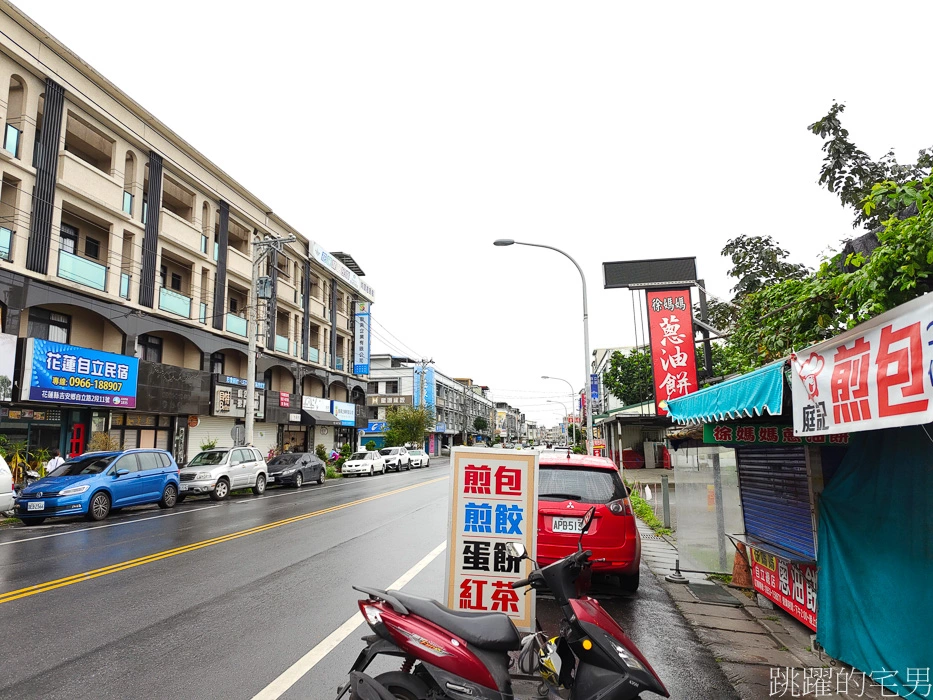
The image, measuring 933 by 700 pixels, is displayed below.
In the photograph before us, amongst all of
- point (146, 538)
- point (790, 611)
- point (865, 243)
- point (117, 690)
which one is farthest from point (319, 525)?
point (865, 243)

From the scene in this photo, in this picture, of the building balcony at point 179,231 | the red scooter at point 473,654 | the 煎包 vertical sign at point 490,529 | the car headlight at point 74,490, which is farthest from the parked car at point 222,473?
the red scooter at point 473,654

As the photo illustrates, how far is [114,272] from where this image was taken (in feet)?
71.0

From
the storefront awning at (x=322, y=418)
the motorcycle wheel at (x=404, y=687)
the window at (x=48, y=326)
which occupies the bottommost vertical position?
the motorcycle wheel at (x=404, y=687)

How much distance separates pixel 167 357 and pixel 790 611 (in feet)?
85.7

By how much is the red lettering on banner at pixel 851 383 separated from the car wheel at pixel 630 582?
3918mm

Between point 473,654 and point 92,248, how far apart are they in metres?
24.4

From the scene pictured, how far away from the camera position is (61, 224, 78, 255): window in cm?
2061

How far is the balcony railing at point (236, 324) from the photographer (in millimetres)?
28969

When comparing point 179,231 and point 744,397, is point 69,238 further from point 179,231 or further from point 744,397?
point 744,397

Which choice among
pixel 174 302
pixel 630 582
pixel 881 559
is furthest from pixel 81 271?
pixel 881 559

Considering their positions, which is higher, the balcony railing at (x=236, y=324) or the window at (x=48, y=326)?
the balcony railing at (x=236, y=324)

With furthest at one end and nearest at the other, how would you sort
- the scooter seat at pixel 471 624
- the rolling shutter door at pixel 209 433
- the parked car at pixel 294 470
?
1. the rolling shutter door at pixel 209 433
2. the parked car at pixel 294 470
3. the scooter seat at pixel 471 624

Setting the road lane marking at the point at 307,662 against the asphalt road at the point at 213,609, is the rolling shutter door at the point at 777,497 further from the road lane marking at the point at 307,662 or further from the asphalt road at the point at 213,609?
the road lane marking at the point at 307,662

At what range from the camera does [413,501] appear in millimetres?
17234
